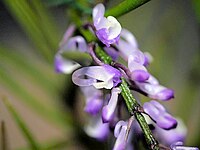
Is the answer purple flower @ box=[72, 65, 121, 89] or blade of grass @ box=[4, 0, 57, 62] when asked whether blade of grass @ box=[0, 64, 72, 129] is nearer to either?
blade of grass @ box=[4, 0, 57, 62]

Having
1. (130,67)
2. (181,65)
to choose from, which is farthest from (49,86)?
(181,65)

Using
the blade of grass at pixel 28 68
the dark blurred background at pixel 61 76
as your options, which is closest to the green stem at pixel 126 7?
the dark blurred background at pixel 61 76

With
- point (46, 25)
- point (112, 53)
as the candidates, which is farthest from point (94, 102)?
point (46, 25)

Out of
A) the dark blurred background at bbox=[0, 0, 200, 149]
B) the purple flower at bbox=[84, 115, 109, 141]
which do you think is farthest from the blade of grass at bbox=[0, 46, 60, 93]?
the purple flower at bbox=[84, 115, 109, 141]

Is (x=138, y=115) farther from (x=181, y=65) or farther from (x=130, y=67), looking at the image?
(x=181, y=65)

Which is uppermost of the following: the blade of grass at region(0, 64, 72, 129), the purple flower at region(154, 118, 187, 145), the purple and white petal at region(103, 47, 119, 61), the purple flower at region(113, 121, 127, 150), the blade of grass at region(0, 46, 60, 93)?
the blade of grass at region(0, 46, 60, 93)

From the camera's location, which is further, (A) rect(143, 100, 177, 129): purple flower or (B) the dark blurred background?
(B) the dark blurred background

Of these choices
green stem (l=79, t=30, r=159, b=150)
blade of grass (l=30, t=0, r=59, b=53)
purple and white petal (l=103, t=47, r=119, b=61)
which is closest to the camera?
green stem (l=79, t=30, r=159, b=150)
